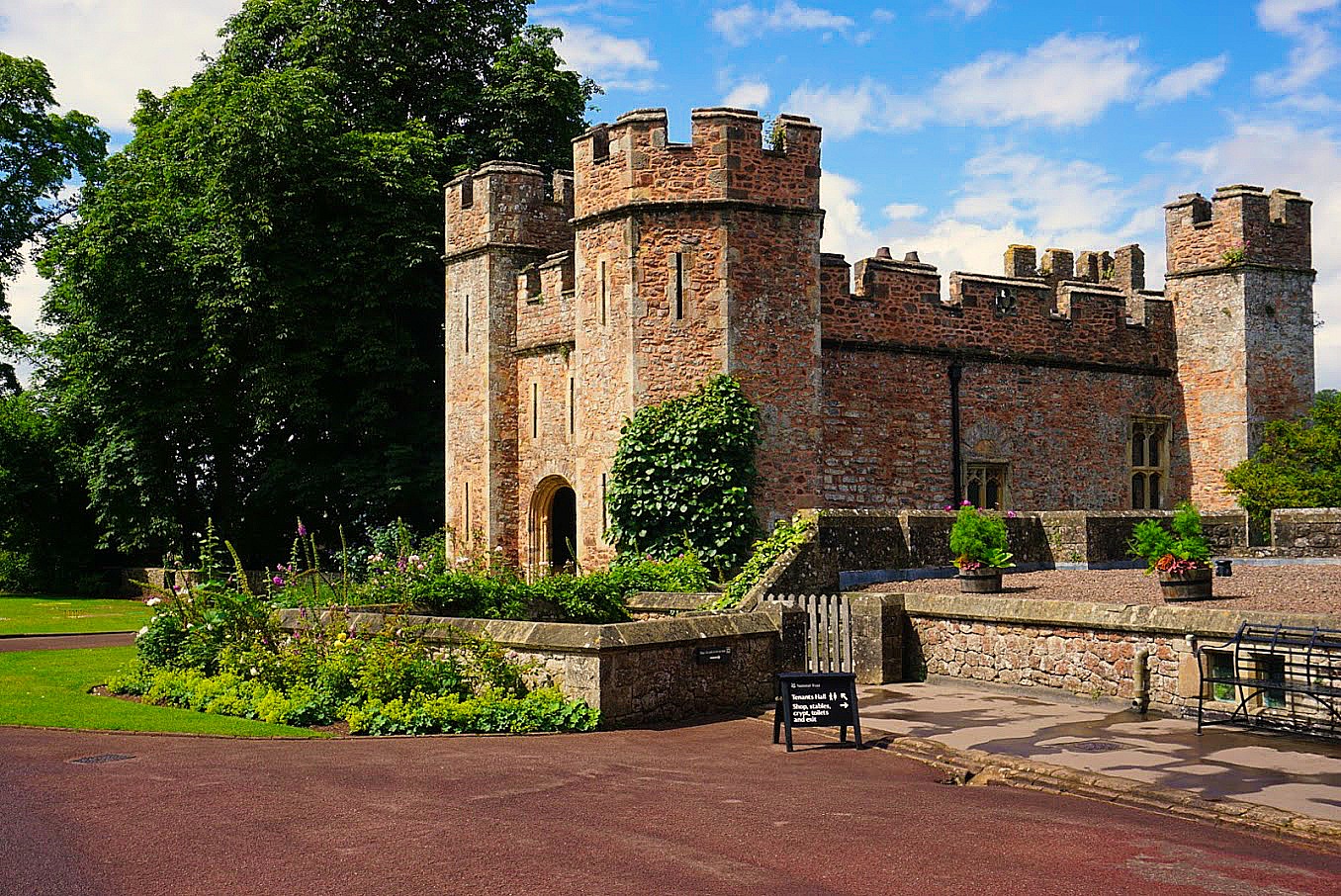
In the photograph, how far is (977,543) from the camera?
17.2 meters

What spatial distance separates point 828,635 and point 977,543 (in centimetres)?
320

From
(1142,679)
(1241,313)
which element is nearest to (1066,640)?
(1142,679)

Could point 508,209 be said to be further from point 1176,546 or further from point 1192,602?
point 1192,602

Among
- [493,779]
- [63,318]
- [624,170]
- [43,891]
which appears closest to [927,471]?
[624,170]

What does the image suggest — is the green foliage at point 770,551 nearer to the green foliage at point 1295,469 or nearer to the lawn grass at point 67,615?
the green foliage at point 1295,469

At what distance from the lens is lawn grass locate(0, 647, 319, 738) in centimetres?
1223

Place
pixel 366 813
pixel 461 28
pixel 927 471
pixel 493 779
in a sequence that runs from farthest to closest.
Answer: pixel 461 28 → pixel 927 471 → pixel 493 779 → pixel 366 813

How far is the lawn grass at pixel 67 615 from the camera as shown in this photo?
24.8 meters

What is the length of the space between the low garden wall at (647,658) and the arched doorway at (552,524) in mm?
11092

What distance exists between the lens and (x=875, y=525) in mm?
18688

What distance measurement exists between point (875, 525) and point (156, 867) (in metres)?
13.0

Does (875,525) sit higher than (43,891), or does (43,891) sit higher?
(875,525)

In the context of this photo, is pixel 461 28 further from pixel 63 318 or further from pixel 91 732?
pixel 91 732

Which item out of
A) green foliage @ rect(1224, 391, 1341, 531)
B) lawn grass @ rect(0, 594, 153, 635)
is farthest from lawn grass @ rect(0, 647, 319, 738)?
green foliage @ rect(1224, 391, 1341, 531)
